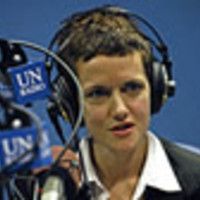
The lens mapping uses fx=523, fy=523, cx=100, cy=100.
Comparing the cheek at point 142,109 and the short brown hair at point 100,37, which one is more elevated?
the short brown hair at point 100,37

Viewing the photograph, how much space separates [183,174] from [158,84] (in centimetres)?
17

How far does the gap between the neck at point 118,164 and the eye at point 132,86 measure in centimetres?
14

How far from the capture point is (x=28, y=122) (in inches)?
21.0

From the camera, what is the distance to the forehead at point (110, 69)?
845 mm

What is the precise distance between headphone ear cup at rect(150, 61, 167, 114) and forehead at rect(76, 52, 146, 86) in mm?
35

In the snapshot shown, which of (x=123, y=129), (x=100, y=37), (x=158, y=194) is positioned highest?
(x=100, y=37)

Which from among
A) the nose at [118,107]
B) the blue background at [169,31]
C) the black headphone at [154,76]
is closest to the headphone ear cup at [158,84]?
the black headphone at [154,76]

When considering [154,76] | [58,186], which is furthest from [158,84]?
[58,186]

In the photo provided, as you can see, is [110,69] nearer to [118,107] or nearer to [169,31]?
[118,107]

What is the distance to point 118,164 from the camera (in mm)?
981

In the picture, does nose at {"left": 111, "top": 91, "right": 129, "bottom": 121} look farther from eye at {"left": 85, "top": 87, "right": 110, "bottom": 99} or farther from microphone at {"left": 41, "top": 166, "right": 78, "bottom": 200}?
Answer: microphone at {"left": 41, "top": 166, "right": 78, "bottom": 200}

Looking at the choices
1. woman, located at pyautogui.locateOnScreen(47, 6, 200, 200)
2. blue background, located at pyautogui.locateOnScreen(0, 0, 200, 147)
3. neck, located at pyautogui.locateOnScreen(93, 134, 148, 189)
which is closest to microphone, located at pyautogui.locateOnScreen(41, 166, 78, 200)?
woman, located at pyautogui.locateOnScreen(47, 6, 200, 200)

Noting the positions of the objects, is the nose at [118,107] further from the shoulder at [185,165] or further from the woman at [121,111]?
the shoulder at [185,165]

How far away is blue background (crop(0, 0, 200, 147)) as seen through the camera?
1947mm
